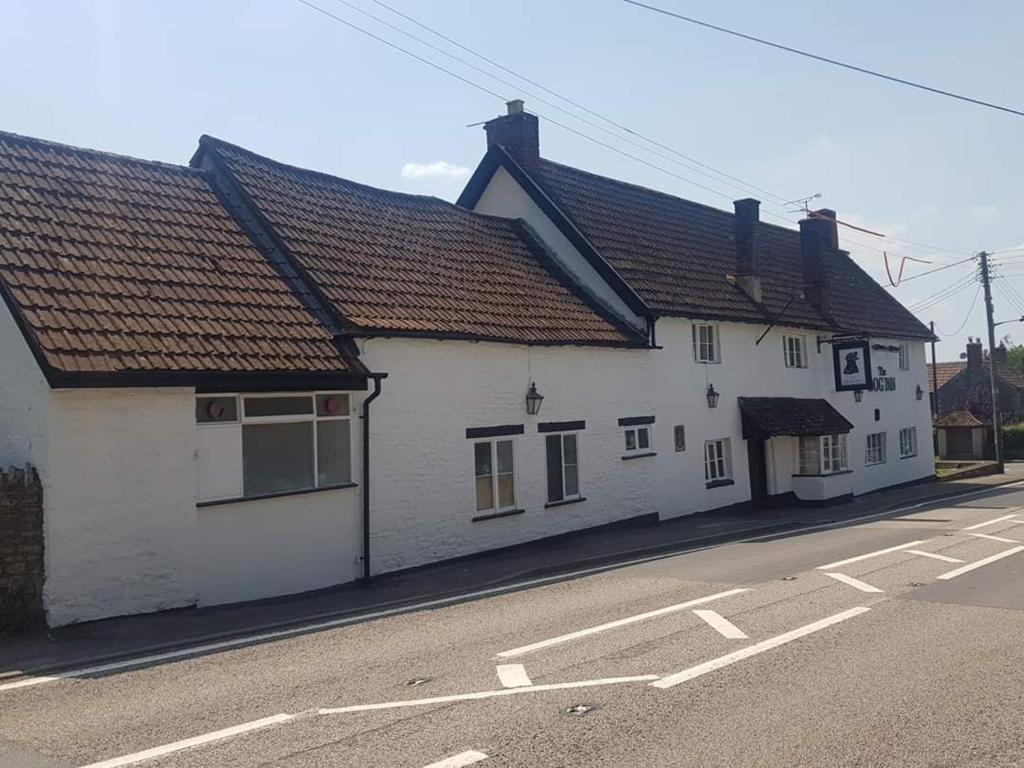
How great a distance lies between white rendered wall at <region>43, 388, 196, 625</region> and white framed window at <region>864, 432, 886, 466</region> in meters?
24.3

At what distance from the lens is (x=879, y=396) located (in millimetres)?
31000

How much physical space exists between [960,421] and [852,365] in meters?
26.0

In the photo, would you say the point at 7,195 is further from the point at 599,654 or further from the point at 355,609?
the point at 599,654

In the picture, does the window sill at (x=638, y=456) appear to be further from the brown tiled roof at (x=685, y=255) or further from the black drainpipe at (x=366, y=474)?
the black drainpipe at (x=366, y=474)

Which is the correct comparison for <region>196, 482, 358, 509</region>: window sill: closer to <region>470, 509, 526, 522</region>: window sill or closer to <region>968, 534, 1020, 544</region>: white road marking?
<region>470, 509, 526, 522</region>: window sill

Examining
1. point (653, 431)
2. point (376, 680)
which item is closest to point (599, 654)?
point (376, 680)

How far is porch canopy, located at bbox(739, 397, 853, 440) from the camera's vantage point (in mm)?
23703

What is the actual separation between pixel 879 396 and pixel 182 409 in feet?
84.5

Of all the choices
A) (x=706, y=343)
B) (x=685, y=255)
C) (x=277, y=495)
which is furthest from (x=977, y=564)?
(x=685, y=255)

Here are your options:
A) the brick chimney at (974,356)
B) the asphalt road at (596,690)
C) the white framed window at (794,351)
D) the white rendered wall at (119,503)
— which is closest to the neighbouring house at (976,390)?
the brick chimney at (974,356)

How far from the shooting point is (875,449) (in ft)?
101

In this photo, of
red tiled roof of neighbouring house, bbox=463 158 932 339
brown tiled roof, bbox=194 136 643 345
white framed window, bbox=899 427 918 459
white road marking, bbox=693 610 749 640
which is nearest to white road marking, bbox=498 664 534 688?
white road marking, bbox=693 610 749 640

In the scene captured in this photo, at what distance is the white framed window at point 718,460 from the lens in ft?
74.8

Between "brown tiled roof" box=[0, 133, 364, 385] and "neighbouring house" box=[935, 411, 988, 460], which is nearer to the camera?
"brown tiled roof" box=[0, 133, 364, 385]
